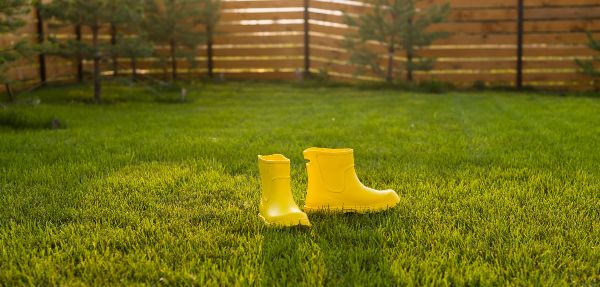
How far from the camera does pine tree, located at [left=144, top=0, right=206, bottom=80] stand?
1107 cm

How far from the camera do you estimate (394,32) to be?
10898 mm

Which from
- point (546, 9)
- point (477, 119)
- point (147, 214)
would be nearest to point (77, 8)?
point (477, 119)

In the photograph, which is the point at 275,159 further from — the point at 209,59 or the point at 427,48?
the point at 209,59

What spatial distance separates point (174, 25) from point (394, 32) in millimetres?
3988

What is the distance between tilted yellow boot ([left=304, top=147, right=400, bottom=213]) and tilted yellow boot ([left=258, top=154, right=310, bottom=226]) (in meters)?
0.21

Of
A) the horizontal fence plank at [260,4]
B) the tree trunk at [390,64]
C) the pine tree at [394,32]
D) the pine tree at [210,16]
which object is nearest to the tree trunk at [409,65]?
the pine tree at [394,32]

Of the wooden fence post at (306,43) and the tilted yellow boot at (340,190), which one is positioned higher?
the wooden fence post at (306,43)

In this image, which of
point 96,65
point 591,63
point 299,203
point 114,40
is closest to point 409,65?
point 591,63

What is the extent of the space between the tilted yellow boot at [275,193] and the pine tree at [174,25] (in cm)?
877

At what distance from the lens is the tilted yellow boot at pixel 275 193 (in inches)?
105

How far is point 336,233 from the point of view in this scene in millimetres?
2561

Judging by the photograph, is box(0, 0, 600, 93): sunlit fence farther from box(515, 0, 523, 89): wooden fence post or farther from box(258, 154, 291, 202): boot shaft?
box(258, 154, 291, 202): boot shaft

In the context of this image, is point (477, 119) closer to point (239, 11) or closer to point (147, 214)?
point (147, 214)

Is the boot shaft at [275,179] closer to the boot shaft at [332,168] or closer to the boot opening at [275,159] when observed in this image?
the boot opening at [275,159]
